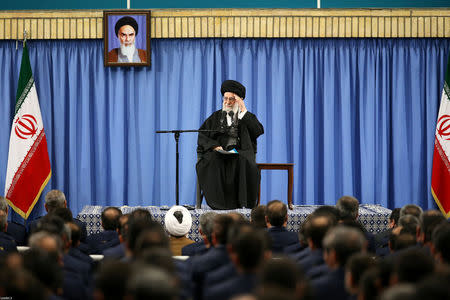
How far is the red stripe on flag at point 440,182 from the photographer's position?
8094 mm


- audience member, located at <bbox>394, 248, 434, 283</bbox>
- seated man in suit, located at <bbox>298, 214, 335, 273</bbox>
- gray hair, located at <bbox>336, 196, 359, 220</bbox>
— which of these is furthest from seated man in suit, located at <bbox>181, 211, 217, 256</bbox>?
audience member, located at <bbox>394, 248, 434, 283</bbox>

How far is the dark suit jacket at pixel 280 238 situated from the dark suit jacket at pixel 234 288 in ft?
5.92

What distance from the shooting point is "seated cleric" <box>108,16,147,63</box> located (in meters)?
8.25

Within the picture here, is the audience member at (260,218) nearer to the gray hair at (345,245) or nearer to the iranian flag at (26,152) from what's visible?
the gray hair at (345,245)

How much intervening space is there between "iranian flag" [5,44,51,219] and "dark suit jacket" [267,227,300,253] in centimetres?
453

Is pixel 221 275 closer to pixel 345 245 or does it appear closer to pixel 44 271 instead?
pixel 345 245

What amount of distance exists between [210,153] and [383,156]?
9.07 feet

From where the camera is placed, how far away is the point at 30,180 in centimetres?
800

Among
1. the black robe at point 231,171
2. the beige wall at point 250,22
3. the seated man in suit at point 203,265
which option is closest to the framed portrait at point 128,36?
the beige wall at point 250,22

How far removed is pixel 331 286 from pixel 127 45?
20.3ft

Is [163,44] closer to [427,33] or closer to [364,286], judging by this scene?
[427,33]

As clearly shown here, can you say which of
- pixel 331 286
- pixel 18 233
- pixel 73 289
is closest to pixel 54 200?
pixel 18 233

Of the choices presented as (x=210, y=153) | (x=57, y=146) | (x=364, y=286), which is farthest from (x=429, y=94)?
(x=364, y=286)

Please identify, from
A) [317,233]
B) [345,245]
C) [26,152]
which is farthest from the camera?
[26,152]
